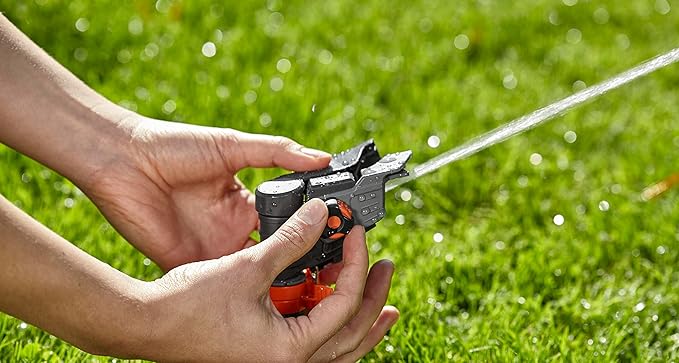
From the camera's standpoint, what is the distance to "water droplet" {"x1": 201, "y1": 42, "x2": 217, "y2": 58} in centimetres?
335

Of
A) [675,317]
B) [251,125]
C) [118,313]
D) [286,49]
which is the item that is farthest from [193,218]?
[286,49]

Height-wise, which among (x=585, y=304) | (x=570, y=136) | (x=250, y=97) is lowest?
(x=570, y=136)

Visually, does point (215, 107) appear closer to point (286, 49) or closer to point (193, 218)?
point (286, 49)

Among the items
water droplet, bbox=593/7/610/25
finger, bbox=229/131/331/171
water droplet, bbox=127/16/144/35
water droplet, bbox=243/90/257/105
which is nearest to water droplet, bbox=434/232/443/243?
finger, bbox=229/131/331/171

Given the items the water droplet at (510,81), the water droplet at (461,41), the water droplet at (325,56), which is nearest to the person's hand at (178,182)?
the water droplet at (325,56)

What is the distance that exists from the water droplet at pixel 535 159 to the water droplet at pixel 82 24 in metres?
1.55

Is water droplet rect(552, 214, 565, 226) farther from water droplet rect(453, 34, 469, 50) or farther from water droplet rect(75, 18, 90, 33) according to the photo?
water droplet rect(75, 18, 90, 33)

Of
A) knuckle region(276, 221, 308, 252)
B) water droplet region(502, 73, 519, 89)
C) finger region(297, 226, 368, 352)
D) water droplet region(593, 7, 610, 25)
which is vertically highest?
knuckle region(276, 221, 308, 252)

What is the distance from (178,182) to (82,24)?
1473 millimetres

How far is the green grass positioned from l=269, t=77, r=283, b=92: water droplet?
0.08 ft

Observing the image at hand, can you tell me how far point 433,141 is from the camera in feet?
9.84

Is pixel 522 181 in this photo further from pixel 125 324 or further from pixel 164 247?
pixel 125 324

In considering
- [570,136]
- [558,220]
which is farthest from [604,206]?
[570,136]

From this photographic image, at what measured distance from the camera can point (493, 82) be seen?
11.3 feet
